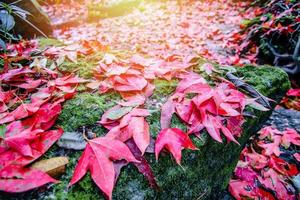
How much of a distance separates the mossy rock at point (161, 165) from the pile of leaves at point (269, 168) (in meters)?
0.26

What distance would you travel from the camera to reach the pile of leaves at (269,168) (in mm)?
1919

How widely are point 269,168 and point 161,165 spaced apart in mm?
1415

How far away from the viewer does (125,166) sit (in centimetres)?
108

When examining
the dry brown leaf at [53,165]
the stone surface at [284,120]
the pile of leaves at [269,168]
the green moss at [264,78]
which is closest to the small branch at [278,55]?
the stone surface at [284,120]

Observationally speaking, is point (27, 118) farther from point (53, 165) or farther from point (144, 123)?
point (144, 123)

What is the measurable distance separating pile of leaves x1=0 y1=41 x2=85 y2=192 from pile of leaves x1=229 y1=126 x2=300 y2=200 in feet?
4.66

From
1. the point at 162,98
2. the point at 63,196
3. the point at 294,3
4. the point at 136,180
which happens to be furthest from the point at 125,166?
the point at 294,3

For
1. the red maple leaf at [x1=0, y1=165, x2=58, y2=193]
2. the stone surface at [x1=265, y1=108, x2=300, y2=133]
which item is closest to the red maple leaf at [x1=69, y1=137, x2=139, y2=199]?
the red maple leaf at [x1=0, y1=165, x2=58, y2=193]

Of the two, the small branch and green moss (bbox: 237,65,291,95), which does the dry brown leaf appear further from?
the small branch

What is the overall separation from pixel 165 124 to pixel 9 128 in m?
0.75

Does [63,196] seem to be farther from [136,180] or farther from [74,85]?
[74,85]

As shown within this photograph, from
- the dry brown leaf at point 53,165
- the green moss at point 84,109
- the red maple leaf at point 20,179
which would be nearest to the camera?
the red maple leaf at point 20,179

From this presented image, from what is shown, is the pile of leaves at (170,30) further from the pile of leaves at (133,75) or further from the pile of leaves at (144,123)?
the pile of leaves at (144,123)

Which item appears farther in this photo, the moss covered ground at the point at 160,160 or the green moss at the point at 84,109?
the green moss at the point at 84,109
